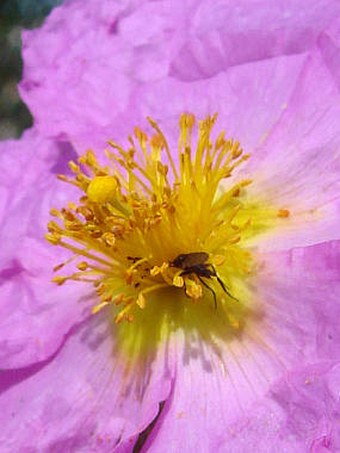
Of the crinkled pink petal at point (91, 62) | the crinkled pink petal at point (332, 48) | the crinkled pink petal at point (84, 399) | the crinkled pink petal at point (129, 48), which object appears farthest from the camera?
the crinkled pink petal at point (91, 62)

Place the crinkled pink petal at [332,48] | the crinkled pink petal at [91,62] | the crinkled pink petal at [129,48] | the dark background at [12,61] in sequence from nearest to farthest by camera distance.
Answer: the crinkled pink petal at [332,48], the crinkled pink petal at [129,48], the crinkled pink petal at [91,62], the dark background at [12,61]

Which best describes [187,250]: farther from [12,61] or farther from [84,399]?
[12,61]

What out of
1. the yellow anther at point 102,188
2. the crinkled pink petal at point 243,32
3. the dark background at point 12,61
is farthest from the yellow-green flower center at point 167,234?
the dark background at point 12,61

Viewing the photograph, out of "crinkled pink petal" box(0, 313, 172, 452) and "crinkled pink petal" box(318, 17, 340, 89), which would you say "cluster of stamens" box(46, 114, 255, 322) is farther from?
"crinkled pink petal" box(318, 17, 340, 89)

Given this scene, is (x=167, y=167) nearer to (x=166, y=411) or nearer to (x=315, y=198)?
(x=315, y=198)

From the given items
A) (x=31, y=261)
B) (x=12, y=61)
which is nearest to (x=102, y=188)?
(x=31, y=261)

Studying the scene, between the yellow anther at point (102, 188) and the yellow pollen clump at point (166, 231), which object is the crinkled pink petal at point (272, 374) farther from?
the yellow anther at point (102, 188)

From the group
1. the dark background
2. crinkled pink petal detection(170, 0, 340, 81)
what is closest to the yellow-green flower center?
crinkled pink petal detection(170, 0, 340, 81)

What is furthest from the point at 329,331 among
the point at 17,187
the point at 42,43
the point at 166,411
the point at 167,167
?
the point at 42,43
